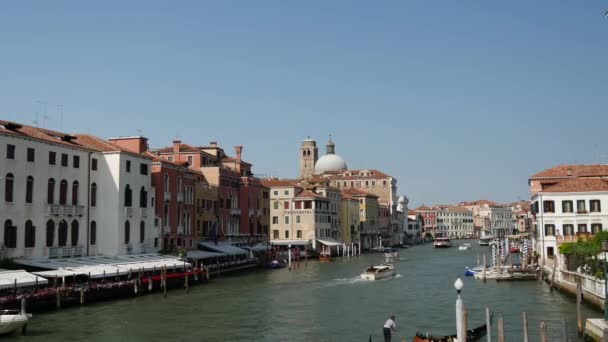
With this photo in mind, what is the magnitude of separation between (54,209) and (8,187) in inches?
130

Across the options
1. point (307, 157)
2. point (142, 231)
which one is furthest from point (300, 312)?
point (307, 157)

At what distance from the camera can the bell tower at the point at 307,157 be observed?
444ft

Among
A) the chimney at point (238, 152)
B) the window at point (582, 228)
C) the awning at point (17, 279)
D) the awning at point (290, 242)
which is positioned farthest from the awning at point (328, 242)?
the awning at point (17, 279)

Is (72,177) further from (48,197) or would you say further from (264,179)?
(264,179)

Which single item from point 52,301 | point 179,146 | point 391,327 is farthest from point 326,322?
point 179,146

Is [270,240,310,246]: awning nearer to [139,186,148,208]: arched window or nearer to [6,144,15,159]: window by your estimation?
[139,186,148,208]: arched window

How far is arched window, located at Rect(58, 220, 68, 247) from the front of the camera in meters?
36.9

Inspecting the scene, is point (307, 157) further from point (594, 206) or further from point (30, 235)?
point (30, 235)

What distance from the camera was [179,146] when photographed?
5834 centimetres

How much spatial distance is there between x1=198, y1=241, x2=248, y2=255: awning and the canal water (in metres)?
8.57

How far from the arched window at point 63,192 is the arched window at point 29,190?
2.29 metres

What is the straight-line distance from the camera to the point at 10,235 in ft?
109

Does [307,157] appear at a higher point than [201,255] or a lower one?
higher

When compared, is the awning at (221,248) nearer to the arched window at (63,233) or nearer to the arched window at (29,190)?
the arched window at (63,233)
